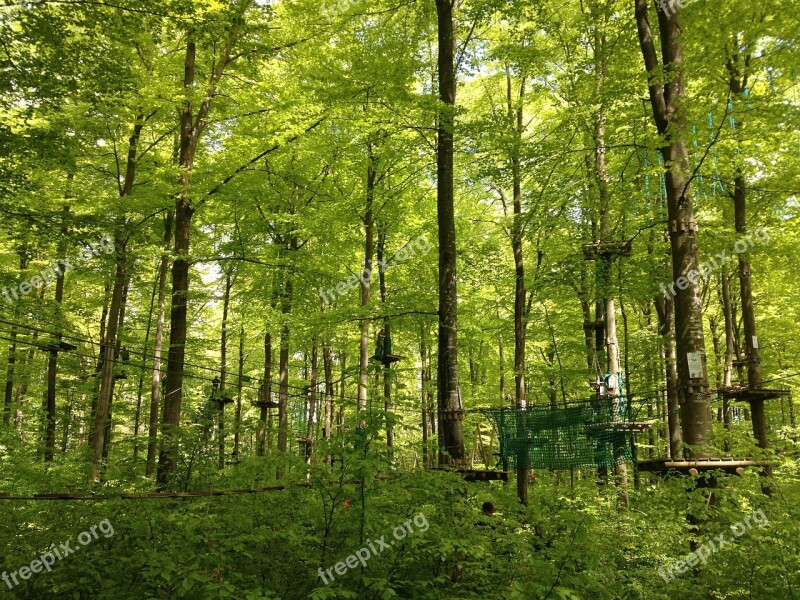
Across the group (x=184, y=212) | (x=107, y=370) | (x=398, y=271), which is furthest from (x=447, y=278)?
(x=398, y=271)

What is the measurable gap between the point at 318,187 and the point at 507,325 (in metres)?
6.27

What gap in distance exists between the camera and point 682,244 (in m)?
5.45

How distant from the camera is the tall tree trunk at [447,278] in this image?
19.6 ft

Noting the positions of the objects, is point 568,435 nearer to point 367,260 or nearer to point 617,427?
point 617,427

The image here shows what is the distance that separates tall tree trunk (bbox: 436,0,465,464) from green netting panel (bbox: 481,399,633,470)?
21.6 inches

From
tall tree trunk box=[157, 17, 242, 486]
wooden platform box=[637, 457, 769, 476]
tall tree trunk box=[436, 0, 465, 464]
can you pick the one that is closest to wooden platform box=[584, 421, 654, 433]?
wooden platform box=[637, 457, 769, 476]

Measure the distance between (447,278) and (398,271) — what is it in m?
7.86

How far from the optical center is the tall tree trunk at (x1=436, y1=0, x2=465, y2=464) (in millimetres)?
5965

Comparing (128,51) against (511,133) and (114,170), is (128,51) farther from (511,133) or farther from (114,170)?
(511,133)

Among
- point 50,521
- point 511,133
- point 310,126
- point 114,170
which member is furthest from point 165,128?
point 50,521

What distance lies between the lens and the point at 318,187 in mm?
12422

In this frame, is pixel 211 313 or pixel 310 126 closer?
pixel 310 126

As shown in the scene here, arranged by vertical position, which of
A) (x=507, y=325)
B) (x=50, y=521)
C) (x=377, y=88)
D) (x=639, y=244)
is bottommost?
(x=50, y=521)

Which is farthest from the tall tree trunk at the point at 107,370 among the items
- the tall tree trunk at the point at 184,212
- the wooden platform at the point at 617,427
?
the wooden platform at the point at 617,427
